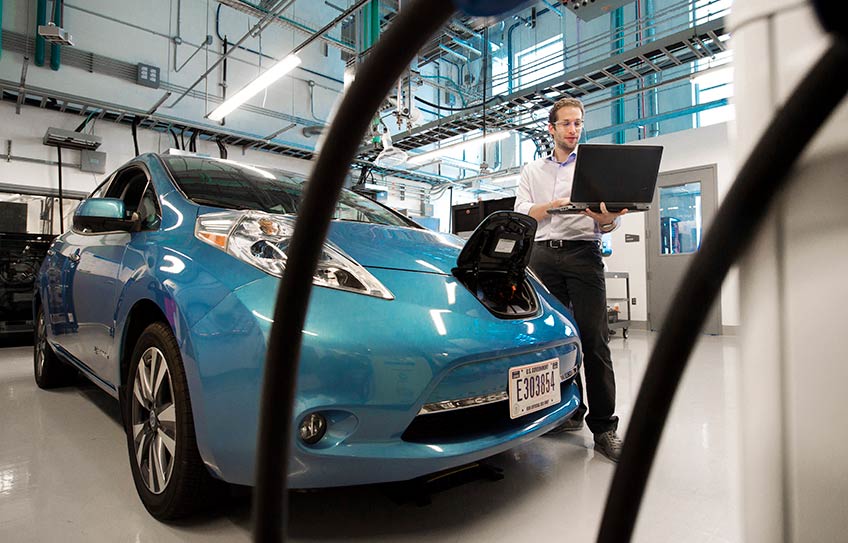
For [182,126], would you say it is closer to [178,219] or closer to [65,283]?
[65,283]

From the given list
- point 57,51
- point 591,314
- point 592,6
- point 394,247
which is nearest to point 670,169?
point 592,6

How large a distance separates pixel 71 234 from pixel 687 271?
2725 mm

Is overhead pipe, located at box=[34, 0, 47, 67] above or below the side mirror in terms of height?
above

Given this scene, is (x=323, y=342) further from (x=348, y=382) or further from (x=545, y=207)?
(x=545, y=207)

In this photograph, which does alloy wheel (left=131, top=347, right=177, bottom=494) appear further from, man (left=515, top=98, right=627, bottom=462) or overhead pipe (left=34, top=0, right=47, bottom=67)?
overhead pipe (left=34, top=0, right=47, bottom=67)

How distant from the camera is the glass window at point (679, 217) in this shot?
6.40 metres

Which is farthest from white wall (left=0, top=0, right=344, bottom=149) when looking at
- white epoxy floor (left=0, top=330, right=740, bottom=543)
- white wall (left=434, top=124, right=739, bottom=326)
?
white epoxy floor (left=0, top=330, right=740, bottom=543)

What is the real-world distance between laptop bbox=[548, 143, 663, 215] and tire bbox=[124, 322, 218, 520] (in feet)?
4.50

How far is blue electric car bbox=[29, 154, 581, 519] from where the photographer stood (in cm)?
99

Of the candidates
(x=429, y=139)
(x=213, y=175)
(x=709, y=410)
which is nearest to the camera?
(x=213, y=175)

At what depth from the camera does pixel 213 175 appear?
67.7 inches

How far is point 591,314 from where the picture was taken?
1.80m

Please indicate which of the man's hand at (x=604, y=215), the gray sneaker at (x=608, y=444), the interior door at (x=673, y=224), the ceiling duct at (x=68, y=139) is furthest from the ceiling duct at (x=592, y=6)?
the ceiling duct at (x=68, y=139)

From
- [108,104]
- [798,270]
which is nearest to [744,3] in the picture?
[798,270]
